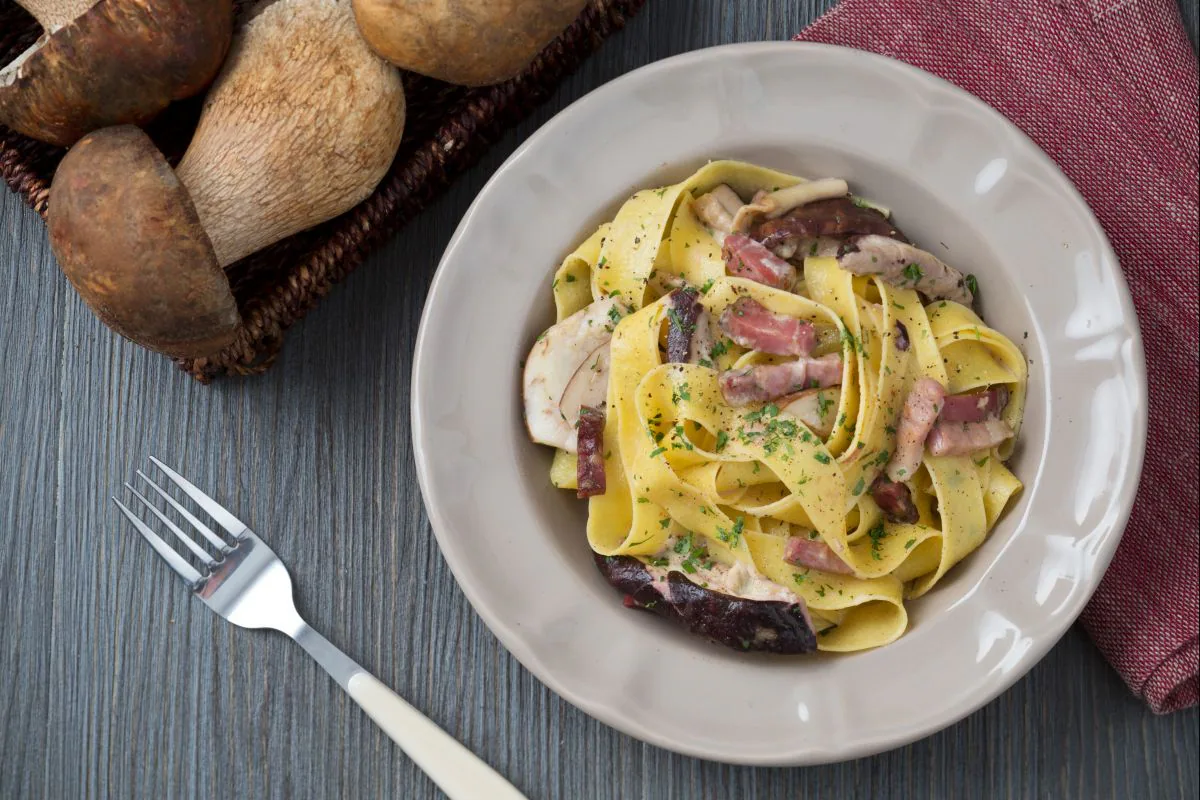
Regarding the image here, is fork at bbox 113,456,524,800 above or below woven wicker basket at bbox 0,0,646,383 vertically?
below

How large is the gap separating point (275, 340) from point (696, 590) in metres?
1.59

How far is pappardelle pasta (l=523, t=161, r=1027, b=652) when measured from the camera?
105 inches

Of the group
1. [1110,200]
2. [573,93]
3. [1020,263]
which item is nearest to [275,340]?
[573,93]

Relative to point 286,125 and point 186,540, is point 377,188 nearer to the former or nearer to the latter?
point 286,125

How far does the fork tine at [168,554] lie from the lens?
3.17m

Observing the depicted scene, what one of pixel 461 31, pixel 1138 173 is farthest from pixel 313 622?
pixel 1138 173

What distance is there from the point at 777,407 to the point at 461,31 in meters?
1.37

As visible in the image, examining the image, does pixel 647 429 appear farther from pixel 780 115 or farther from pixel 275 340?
pixel 275 340

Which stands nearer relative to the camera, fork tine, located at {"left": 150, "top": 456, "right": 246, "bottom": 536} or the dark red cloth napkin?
the dark red cloth napkin

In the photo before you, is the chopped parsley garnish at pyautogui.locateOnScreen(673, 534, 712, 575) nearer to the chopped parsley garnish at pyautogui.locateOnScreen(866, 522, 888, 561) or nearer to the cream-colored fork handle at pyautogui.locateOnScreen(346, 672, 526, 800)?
the chopped parsley garnish at pyautogui.locateOnScreen(866, 522, 888, 561)

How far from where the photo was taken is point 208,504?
3.20 m

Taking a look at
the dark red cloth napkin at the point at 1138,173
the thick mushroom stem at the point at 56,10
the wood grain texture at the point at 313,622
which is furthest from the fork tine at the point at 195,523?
the dark red cloth napkin at the point at 1138,173

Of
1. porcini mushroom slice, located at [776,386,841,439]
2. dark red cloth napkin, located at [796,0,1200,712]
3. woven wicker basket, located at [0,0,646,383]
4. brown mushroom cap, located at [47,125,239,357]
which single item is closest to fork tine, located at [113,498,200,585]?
woven wicker basket, located at [0,0,646,383]

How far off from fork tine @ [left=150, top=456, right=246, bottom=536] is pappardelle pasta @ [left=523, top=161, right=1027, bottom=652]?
1.15m
